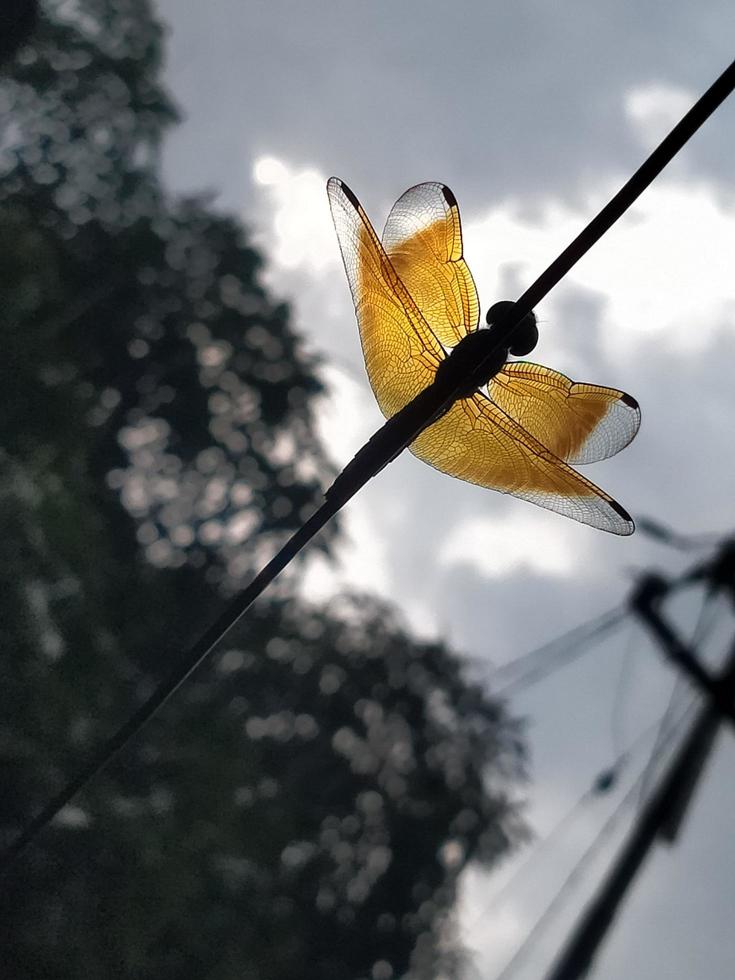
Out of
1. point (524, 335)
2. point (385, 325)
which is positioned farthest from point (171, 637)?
point (524, 335)

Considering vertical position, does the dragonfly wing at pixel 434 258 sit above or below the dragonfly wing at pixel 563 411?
above

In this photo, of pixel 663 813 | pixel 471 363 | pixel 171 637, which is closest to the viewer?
pixel 471 363

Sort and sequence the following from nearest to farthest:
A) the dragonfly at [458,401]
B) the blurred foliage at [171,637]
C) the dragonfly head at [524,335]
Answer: the dragonfly head at [524,335]
the dragonfly at [458,401]
the blurred foliage at [171,637]

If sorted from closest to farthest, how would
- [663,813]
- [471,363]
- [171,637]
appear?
[471,363] → [663,813] → [171,637]

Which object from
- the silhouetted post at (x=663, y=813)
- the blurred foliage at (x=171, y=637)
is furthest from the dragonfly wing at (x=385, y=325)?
the blurred foliage at (x=171, y=637)

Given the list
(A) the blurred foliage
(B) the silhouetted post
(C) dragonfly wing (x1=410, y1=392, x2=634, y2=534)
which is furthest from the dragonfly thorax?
(A) the blurred foliage

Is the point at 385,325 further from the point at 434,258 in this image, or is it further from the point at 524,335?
the point at 524,335

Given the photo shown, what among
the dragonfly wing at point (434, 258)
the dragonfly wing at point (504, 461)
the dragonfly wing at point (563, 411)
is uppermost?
the dragonfly wing at point (434, 258)

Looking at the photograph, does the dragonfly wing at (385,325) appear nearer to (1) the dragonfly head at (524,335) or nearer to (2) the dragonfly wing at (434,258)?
(2) the dragonfly wing at (434,258)
